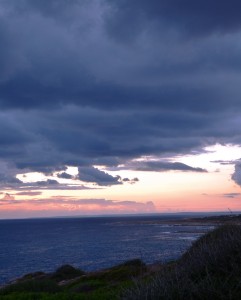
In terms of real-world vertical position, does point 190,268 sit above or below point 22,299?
above

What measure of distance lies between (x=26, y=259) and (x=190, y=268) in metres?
83.9

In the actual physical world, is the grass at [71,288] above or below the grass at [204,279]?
below

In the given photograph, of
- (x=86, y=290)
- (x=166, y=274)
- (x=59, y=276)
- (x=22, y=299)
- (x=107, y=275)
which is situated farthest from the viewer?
(x=59, y=276)

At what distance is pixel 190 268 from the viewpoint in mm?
12469

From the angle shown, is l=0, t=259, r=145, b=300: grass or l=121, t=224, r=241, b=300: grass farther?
l=0, t=259, r=145, b=300: grass

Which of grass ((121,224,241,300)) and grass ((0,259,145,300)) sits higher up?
grass ((121,224,241,300))

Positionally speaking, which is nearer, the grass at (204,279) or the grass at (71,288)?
the grass at (204,279)

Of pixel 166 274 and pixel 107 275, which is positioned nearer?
pixel 166 274

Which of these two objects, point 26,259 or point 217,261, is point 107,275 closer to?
point 217,261

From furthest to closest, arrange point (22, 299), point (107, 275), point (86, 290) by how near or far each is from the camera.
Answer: point (107, 275) < point (86, 290) < point (22, 299)

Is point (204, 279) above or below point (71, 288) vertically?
above

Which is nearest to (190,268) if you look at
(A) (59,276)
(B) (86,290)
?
(B) (86,290)

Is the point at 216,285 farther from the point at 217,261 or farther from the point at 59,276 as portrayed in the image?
the point at 59,276

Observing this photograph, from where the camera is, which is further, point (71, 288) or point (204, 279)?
point (71, 288)
